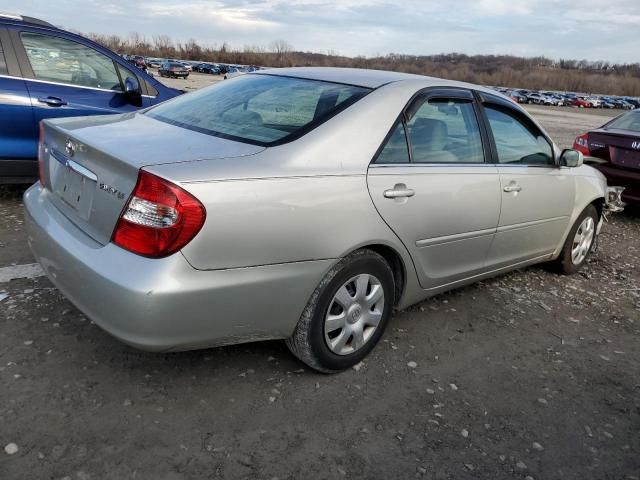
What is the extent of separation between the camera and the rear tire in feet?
15.2

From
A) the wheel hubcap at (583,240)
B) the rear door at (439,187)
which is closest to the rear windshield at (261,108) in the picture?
the rear door at (439,187)

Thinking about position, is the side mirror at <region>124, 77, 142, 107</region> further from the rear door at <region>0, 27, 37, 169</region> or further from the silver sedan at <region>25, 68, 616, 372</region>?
the silver sedan at <region>25, 68, 616, 372</region>

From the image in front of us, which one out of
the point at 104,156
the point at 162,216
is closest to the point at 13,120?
the point at 104,156

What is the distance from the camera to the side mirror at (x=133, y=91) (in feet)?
17.9

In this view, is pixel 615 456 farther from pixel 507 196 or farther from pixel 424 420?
pixel 507 196

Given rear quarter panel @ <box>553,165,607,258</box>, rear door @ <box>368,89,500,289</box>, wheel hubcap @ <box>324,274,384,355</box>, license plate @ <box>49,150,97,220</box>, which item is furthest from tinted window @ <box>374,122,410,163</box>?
rear quarter panel @ <box>553,165,607,258</box>

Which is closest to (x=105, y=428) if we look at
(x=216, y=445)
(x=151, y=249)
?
(x=216, y=445)

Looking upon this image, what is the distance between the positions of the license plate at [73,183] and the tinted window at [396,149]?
1.41 m

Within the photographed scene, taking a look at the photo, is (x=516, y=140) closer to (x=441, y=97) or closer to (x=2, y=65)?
(x=441, y=97)

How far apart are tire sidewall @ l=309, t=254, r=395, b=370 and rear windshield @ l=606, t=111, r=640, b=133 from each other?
5.71m

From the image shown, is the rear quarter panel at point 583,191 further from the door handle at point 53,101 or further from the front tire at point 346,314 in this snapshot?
the door handle at point 53,101

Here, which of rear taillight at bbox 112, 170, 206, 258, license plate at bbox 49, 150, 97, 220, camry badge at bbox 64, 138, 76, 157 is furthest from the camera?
camry badge at bbox 64, 138, 76, 157

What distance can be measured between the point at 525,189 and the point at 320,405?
2160mm

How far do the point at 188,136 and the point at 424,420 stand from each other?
1793mm
